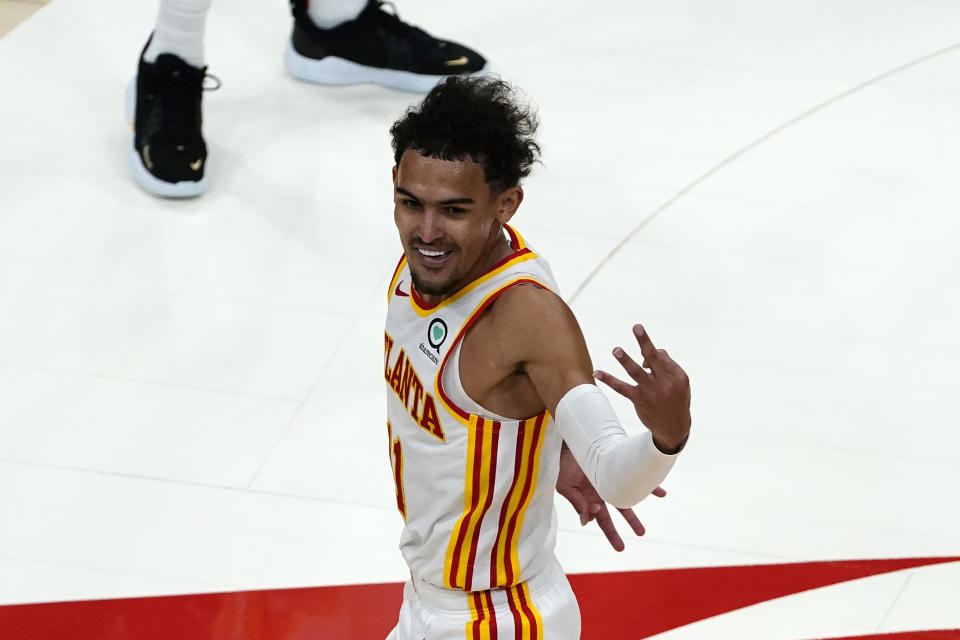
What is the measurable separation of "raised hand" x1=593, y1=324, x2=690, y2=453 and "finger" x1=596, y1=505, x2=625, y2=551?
24.8 inches

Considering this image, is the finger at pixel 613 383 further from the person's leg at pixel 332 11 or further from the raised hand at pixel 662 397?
the person's leg at pixel 332 11

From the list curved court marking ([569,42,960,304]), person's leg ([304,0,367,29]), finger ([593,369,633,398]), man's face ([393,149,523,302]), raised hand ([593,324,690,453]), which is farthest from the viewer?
person's leg ([304,0,367,29])

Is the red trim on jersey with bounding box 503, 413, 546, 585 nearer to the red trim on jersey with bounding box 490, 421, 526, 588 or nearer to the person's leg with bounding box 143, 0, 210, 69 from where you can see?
the red trim on jersey with bounding box 490, 421, 526, 588

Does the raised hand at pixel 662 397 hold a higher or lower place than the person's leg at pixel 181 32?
higher

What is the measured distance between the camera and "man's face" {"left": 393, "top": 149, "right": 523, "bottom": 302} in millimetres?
2176

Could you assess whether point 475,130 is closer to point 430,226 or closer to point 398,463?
point 430,226

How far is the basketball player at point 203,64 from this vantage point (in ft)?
15.4

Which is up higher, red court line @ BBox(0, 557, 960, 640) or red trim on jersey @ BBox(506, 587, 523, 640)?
red trim on jersey @ BBox(506, 587, 523, 640)

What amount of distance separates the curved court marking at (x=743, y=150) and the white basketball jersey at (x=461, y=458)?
76.1 inches

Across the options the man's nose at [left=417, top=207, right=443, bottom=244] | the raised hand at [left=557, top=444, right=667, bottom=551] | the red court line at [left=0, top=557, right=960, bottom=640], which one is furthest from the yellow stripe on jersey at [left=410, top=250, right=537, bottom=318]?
the red court line at [left=0, top=557, right=960, bottom=640]

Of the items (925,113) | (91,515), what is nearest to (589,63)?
(925,113)

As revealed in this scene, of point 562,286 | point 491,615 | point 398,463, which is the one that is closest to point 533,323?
point 398,463

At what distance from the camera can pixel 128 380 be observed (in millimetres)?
3949

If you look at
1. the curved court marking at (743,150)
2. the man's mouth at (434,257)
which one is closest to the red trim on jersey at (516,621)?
the man's mouth at (434,257)
